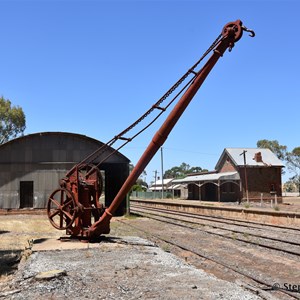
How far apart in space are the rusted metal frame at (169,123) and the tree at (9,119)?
6480 centimetres

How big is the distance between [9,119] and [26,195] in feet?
165

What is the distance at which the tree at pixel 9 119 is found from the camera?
240 feet

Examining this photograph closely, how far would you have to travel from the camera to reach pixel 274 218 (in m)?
21.7

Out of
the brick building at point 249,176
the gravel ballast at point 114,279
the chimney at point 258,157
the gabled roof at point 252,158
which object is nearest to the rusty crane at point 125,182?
the gravel ballast at point 114,279

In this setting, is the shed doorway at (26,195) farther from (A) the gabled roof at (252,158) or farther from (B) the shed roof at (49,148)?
(A) the gabled roof at (252,158)

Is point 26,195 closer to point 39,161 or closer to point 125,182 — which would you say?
point 39,161

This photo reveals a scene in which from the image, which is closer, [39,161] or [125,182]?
[125,182]

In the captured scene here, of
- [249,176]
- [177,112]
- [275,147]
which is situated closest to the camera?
[177,112]

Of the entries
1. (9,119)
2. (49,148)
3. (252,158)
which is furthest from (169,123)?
(9,119)

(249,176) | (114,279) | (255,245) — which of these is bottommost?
(255,245)

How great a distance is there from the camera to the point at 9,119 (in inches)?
2904

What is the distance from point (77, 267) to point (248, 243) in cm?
728

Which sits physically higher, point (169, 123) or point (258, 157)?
point (258, 157)

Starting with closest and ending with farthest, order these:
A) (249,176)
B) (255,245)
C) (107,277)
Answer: (107,277) → (255,245) → (249,176)
